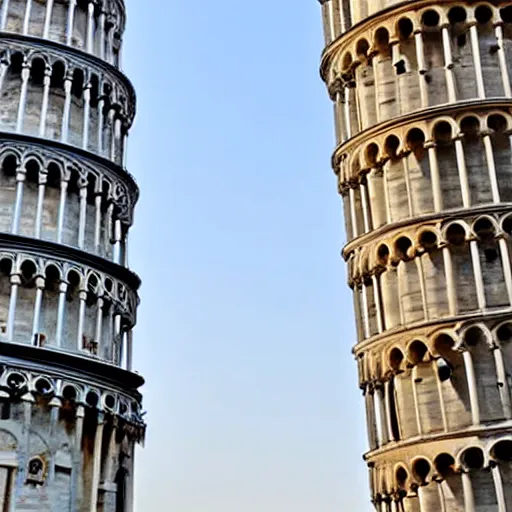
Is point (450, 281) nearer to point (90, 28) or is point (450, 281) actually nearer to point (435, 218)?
point (435, 218)

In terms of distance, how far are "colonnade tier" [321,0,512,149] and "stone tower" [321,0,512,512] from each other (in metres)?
0.03

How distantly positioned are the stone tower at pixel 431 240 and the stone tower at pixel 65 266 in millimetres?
6607

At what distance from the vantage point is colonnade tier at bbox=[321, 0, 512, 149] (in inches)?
770

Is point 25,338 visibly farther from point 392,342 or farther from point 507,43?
point 507,43

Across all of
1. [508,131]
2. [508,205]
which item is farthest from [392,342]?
[508,131]

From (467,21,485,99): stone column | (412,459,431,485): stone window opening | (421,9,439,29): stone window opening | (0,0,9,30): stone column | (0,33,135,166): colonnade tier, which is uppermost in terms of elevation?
(0,0,9,30): stone column

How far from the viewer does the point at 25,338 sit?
69.4 ft

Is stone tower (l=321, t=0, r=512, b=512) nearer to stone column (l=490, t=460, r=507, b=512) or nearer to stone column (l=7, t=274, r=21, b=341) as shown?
stone column (l=490, t=460, r=507, b=512)

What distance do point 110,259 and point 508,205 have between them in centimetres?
1092

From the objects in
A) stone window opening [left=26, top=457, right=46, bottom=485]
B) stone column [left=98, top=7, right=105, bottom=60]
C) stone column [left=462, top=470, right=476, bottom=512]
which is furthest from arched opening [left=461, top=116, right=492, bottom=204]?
stone column [left=98, top=7, right=105, bottom=60]

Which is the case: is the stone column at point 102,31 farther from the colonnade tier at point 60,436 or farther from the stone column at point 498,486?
the stone column at point 498,486

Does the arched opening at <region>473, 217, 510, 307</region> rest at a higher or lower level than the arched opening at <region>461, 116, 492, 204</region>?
lower

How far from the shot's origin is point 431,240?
18.5 meters

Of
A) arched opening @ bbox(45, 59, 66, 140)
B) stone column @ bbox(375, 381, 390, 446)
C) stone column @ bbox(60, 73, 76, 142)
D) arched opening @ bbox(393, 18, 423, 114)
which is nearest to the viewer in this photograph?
stone column @ bbox(375, 381, 390, 446)
